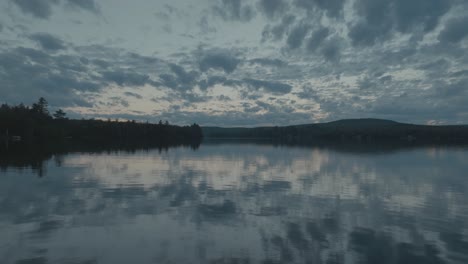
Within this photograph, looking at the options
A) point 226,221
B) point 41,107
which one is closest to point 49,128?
point 41,107

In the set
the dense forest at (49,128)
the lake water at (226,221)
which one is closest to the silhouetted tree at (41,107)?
the dense forest at (49,128)

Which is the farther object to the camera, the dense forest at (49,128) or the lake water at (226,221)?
the dense forest at (49,128)

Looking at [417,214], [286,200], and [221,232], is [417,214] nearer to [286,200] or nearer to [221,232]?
[286,200]

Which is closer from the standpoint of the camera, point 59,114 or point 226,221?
point 226,221

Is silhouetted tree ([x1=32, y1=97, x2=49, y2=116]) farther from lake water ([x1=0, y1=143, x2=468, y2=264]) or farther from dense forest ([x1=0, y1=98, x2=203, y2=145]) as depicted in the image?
lake water ([x1=0, y1=143, x2=468, y2=264])

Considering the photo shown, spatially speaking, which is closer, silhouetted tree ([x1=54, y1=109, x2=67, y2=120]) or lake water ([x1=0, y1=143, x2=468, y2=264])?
lake water ([x1=0, y1=143, x2=468, y2=264])

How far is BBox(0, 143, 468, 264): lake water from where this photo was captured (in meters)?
13.1

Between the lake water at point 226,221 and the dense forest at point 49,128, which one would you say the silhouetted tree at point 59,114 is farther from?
the lake water at point 226,221

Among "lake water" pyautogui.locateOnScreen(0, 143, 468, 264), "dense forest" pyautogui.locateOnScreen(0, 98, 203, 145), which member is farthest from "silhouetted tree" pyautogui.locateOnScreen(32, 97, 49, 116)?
"lake water" pyautogui.locateOnScreen(0, 143, 468, 264)

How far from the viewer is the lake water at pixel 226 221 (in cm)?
1315

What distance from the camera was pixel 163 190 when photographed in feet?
86.8

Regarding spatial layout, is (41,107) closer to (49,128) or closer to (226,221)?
(49,128)

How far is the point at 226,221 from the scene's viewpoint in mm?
17844

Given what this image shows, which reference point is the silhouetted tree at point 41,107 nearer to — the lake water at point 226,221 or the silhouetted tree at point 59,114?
the silhouetted tree at point 59,114
